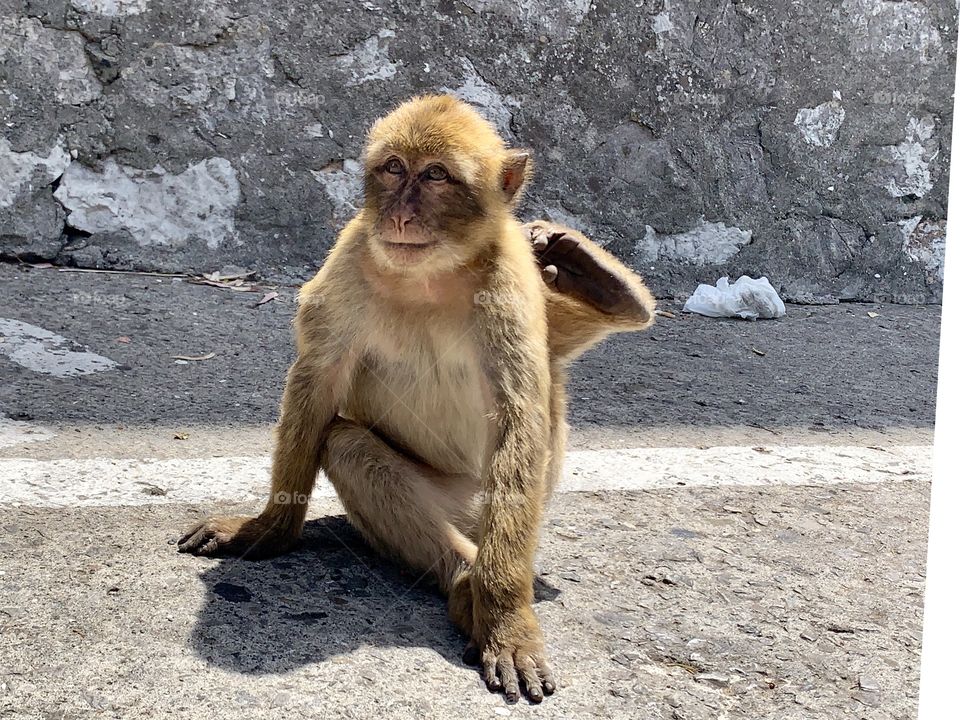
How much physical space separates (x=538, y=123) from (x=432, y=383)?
293 centimetres

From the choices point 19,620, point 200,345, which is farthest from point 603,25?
point 19,620

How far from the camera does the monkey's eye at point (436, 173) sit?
2283 mm

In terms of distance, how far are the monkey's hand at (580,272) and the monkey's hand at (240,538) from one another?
94 cm

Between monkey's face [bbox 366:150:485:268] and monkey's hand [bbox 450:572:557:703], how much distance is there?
73 centimetres

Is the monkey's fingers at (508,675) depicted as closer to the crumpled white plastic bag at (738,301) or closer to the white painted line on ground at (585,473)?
the white painted line on ground at (585,473)

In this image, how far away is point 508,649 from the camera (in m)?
2.00

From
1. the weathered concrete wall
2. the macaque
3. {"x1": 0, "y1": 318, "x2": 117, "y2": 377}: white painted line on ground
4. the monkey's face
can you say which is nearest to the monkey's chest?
the macaque

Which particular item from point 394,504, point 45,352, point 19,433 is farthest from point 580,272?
point 45,352

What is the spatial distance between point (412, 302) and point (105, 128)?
2.88 metres

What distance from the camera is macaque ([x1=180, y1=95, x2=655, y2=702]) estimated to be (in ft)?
7.22

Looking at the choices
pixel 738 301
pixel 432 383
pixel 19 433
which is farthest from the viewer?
pixel 738 301

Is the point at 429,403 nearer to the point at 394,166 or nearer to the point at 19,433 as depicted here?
the point at 394,166

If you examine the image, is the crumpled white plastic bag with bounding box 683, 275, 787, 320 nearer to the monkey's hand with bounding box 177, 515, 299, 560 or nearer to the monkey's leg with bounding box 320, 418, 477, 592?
the monkey's leg with bounding box 320, 418, 477, 592

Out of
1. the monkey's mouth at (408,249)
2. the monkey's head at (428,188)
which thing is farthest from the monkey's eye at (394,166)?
the monkey's mouth at (408,249)
